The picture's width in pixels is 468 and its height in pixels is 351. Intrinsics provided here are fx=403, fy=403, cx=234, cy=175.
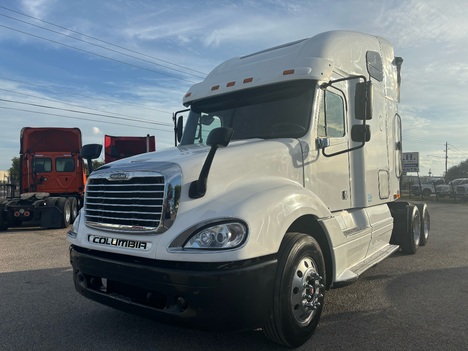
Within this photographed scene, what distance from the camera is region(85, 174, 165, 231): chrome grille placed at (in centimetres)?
331

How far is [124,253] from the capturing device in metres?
3.32

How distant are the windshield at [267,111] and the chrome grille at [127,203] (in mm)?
1558

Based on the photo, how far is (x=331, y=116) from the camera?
4.80 m

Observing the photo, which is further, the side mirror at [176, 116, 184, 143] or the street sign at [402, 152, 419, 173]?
the street sign at [402, 152, 419, 173]

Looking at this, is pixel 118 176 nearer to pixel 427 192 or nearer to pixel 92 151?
pixel 92 151

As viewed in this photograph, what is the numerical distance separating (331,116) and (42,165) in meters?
13.0

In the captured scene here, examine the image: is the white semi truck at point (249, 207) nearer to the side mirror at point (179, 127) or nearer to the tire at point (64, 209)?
the side mirror at point (179, 127)

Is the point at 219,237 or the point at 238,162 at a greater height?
the point at 238,162

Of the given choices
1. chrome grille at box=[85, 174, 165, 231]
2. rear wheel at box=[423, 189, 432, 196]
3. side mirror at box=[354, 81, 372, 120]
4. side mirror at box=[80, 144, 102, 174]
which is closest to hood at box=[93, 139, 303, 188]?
chrome grille at box=[85, 174, 165, 231]

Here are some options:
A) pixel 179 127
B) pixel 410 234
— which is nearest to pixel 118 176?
pixel 179 127

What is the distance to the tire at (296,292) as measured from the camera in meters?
3.28

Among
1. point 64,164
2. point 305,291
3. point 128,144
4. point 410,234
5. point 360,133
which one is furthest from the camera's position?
point 128,144

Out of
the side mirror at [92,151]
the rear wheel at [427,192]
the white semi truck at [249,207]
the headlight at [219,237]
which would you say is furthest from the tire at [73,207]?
the rear wheel at [427,192]

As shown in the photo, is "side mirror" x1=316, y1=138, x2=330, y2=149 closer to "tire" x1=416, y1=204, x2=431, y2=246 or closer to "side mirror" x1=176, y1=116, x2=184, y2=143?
"side mirror" x1=176, y1=116, x2=184, y2=143
